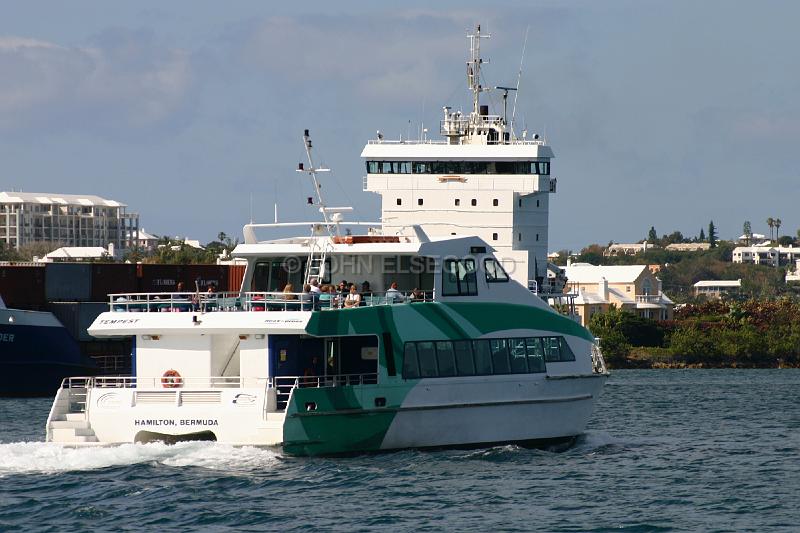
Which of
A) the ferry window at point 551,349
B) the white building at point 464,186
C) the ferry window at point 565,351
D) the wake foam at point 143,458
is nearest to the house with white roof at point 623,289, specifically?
the white building at point 464,186

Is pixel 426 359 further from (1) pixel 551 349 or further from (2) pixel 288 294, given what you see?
(1) pixel 551 349

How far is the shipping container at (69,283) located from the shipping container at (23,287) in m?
A: 0.32

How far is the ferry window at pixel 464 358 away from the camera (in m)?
30.4

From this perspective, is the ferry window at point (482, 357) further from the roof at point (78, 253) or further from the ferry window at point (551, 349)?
the roof at point (78, 253)

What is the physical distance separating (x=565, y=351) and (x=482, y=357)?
2.84 metres

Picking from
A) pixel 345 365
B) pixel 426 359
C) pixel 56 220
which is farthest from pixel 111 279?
pixel 56 220

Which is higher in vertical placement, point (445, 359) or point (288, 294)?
point (288, 294)

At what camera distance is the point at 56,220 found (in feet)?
635

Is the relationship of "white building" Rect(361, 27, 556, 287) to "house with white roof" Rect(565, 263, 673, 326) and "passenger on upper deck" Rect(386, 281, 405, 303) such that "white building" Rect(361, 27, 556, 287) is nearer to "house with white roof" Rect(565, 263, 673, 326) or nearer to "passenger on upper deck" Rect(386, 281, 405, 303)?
"passenger on upper deck" Rect(386, 281, 405, 303)

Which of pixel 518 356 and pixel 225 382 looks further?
pixel 518 356

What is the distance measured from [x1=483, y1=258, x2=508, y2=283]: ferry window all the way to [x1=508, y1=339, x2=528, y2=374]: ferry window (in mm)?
1321

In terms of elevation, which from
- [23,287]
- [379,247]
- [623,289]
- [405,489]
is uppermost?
[623,289]

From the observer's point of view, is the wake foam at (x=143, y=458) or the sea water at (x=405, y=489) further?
the wake foam at (x=143, y=458)

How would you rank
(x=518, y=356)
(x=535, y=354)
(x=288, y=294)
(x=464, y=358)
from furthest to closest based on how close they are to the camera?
1. (x=535, y=354)
2. (x=518, y=356)
3. (x=464, y=358)
4. (x=288, y=294)
